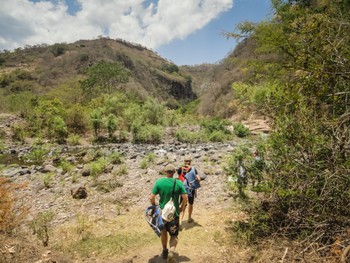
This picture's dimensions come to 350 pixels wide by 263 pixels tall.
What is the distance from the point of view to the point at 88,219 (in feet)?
23.5

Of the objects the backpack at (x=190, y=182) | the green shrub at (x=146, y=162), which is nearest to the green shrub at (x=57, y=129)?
the green shrub at (x=146, y=162)

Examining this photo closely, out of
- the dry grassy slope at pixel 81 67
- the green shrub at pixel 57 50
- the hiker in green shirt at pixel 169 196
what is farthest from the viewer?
the green shrub at pixel 57 50

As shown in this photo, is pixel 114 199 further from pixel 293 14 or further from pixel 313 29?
pixel 293 14

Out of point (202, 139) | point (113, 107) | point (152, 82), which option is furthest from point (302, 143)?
point (152, 82)

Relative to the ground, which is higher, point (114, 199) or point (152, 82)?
point (152, 82)

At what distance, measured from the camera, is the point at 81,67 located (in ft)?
222

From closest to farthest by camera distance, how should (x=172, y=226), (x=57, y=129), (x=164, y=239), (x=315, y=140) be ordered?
(x=315, y=140) < (x=172, y=226) < (x=164, y=239) < (x=57, y=129)

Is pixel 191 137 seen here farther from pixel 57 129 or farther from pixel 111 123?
pixel 57 129

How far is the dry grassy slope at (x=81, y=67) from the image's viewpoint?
204 ft

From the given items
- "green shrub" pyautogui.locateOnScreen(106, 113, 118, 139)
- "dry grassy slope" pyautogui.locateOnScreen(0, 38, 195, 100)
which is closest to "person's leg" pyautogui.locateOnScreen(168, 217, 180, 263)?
"green shrub" pyautogui.locateOnScreen(106, 113, 118, 139)

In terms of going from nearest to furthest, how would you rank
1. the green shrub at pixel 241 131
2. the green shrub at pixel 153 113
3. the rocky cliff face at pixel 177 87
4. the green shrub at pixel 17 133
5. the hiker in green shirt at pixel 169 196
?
the hiker in green shirt at pixel 169 196 → the green shrub at pixel 17 133 → the green shrub at pixel 241 131 → the green shrub at pixel 153 113 → the rocky cliff face at pixel 177 87

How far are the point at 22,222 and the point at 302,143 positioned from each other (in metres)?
6.65

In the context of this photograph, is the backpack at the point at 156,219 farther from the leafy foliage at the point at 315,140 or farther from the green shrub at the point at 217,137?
the green shrub at the point at 217,137

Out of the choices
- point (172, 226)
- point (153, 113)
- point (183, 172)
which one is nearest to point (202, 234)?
point (183, 172)
